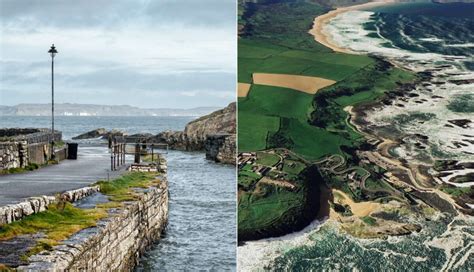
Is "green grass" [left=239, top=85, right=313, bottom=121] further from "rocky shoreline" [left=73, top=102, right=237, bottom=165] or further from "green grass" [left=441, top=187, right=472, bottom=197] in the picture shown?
"rocky shoreline" [left=73, top=102, right=237, bottom=165]

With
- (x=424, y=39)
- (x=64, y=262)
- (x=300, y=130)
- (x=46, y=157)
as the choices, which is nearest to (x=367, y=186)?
(x=300, y=130)

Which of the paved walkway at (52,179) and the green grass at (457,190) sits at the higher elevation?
the green grass at (457,190)

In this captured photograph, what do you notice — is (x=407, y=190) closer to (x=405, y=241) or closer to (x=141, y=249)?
(x=405, y=241)

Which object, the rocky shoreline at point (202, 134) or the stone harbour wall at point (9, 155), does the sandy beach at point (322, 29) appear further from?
the rocky shoreline at point (202, 134)

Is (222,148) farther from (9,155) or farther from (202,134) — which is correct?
(9,155)

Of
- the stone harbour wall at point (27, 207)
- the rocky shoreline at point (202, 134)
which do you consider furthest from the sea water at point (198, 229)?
the rocky shoreline at point (202, 134)

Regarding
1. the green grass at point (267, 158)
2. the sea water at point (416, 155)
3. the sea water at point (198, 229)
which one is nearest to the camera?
the sea water at point (416, 155)
